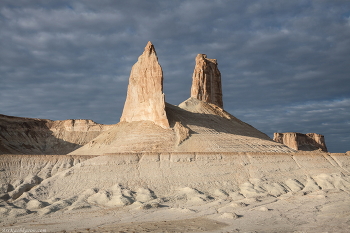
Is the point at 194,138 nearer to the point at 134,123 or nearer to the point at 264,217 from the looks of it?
the point at 134,123

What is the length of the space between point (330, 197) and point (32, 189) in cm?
2436

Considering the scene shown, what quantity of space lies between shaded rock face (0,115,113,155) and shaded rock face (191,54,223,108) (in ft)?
85.6

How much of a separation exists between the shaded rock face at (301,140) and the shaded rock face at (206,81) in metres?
42.6

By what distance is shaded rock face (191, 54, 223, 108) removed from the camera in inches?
2781

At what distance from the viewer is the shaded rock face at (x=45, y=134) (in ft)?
238

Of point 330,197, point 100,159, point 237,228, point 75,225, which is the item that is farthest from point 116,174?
point 330,197

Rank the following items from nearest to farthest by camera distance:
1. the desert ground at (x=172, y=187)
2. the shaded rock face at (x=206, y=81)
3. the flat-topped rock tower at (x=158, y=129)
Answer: the desert ground at (x=172, y=187)
the flat-topped rock tower at (x=158, y=129)
the shaded rock face at (x=206, y=81)

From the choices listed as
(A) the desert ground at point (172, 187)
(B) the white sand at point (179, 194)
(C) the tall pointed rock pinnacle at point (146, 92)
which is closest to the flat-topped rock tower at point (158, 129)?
(C) the tall pointed rock pinnacle at point (146, 92)

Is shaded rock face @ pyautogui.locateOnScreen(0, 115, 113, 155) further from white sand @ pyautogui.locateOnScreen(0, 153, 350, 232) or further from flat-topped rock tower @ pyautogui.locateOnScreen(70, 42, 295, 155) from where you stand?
white sand @ pyautogui.locateOnScreen(0, 153, 350, 232)

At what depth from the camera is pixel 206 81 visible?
235ft

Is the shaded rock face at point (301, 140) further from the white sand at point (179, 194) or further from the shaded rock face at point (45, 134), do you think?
the white sand at point (179, 194)

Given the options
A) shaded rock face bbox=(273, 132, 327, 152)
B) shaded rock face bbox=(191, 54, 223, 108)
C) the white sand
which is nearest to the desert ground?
the white sand

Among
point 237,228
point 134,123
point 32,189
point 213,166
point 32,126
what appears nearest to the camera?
point 237,228

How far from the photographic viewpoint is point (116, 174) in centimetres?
2556
